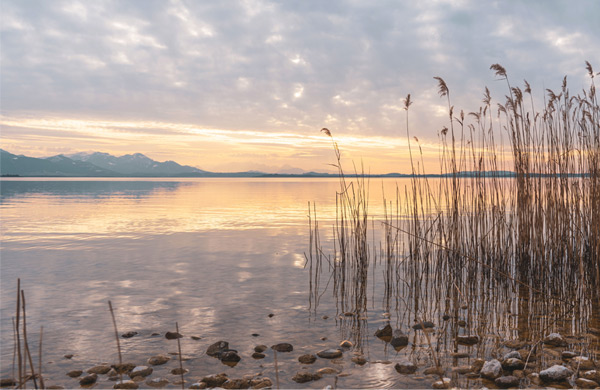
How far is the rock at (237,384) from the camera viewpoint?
11.6ft

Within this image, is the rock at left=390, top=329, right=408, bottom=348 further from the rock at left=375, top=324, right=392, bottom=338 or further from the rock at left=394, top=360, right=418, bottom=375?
the rock at left=394, top=360, right=418, bottom=375

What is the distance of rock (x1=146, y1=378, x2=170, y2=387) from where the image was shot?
11.9 ft

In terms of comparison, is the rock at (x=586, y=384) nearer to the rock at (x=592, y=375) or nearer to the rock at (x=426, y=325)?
the rock at (x=592, y=375)

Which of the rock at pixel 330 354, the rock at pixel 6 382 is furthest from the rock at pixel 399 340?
the rock at pixel 6 382

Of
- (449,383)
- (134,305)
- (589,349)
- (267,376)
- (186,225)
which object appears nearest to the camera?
(449,383)

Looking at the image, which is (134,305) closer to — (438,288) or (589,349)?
(438,288)

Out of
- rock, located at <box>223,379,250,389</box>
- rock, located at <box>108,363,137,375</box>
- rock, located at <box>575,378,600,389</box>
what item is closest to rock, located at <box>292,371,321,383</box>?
rock, located at <box>223,379,250,389</box>

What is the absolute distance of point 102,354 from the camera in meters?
4.31

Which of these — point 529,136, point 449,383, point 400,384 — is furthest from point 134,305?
point 529,136

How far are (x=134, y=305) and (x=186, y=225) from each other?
9252 millimetres

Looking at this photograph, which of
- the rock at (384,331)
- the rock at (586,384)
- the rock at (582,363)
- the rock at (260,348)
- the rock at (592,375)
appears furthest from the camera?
the rock at (384,331)

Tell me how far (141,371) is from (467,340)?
3493 mm

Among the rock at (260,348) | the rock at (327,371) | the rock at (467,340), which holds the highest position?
the rock at (260,348)

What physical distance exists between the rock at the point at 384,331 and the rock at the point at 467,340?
78 cm
